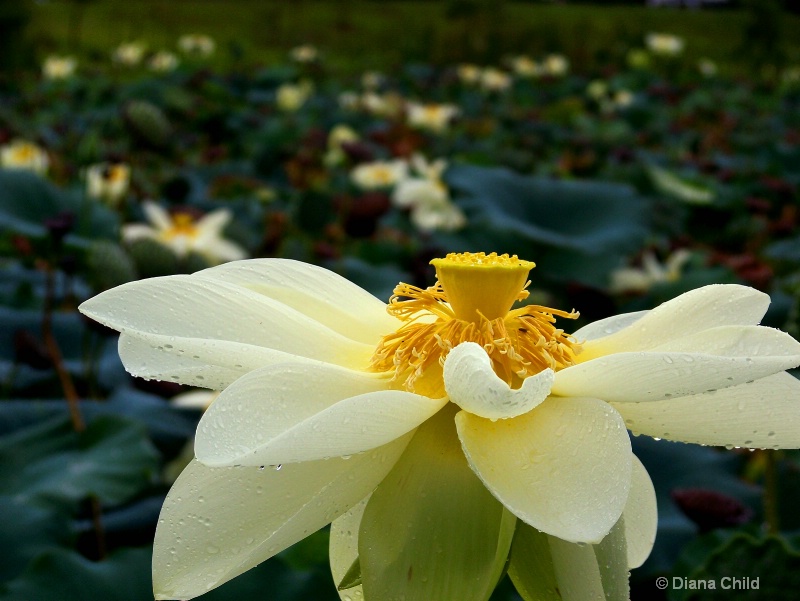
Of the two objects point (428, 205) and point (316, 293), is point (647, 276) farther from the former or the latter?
point (316, 293)

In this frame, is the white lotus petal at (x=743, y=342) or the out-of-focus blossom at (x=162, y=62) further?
the out-of-focus blossom at (x=162, y=62)

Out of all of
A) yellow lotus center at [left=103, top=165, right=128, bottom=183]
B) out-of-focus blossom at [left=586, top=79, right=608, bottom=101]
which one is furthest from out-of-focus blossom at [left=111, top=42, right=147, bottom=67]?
yellow lotus center at [left=103, top=165, right=128, bottom=183]

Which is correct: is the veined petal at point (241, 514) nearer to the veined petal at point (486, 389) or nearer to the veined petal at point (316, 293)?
the veined petal at point (486, 389)

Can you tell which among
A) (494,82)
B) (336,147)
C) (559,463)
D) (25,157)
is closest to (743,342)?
(559,463)

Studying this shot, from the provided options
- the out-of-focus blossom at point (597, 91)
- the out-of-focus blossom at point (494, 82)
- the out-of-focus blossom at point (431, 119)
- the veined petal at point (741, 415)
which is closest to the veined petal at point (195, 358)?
the veined petal at point (741, 415)

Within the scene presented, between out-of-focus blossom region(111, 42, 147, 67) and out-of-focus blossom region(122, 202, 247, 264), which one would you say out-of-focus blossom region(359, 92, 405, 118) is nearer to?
out-of-focus blossom region(111, 42, 147, 67)

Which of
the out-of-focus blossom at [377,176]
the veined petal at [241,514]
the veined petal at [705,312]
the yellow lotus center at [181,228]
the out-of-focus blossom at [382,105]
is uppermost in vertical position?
the veined petal at [705,312]

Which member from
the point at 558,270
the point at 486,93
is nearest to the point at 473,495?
the point at 558,270

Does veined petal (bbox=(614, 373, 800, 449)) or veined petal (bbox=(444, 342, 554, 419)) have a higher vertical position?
veined petal (bbox=(444, 342, 554, 419))

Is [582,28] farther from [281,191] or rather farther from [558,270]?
[558,270]
